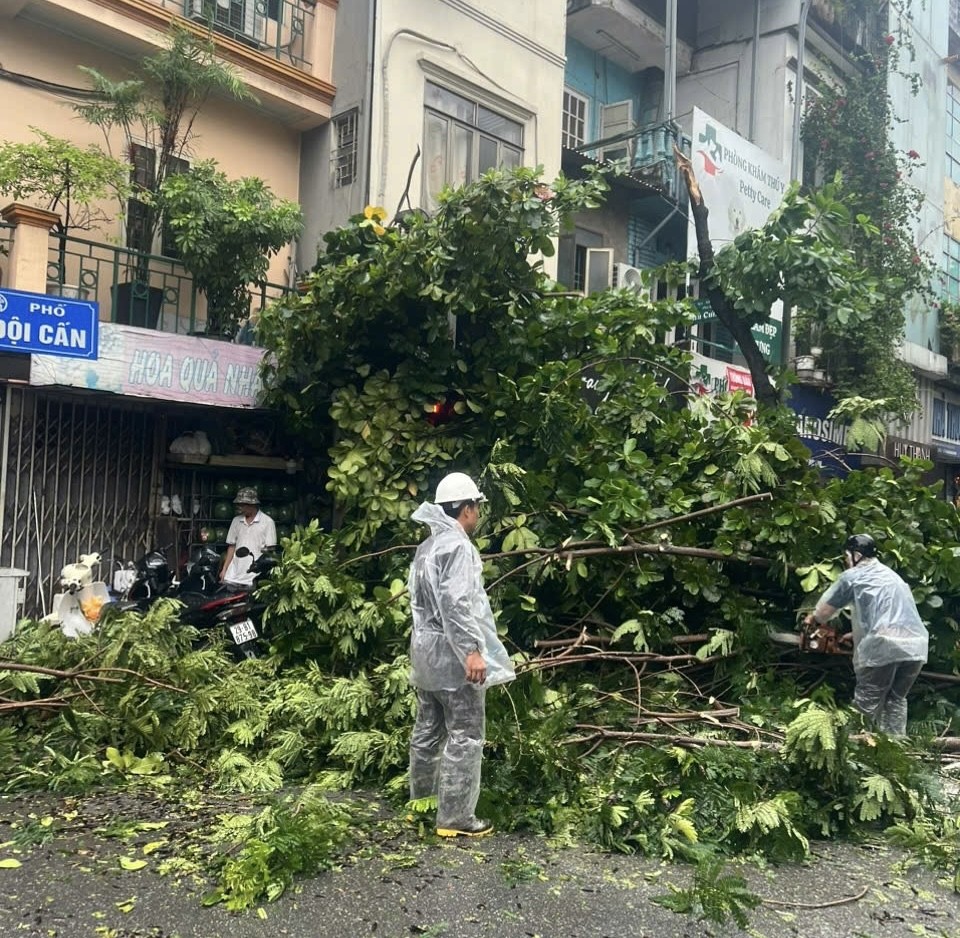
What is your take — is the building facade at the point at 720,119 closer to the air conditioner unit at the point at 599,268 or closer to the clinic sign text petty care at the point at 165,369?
the air conditioner unit at the point at 599,268

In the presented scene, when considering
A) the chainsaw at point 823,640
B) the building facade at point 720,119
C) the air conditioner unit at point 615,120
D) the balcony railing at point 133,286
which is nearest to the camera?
the chainsaw at point 823,640

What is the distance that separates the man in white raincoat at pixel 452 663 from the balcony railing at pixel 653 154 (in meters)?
11.2

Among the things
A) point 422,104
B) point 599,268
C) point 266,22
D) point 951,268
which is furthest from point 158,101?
point 951,268

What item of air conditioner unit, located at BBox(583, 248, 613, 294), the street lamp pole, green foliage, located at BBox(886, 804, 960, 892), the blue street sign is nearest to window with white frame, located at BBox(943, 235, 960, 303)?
the street lamp pole

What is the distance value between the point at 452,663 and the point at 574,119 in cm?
1344

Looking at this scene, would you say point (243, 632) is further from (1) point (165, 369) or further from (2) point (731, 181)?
(2) point (731, 181)

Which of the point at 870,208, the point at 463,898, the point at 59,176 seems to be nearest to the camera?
the point at 463,898

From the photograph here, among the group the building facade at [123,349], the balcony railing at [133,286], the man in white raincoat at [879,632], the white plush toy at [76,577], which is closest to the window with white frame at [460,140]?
the building facade at [123,349]

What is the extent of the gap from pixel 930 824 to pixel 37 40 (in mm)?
9988

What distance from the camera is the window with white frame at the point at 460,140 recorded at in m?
11.2

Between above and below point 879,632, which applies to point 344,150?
above

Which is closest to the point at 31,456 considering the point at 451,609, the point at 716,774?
the point at 451,609

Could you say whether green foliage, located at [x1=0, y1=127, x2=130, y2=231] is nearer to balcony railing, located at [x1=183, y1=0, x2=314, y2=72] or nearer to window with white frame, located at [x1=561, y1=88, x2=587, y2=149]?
balcony railing, located at [x1=183, y1=0, x2=314, y2=72]

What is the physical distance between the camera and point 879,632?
18.8 ft
